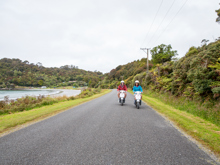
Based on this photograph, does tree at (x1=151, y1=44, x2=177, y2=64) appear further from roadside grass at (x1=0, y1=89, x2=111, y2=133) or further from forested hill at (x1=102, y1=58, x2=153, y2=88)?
roadside grass at (x1=0, y1=89, x2=111, y2=133)

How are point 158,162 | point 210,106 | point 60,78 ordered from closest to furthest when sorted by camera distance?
point 158,162
point 210,106
point 60,78

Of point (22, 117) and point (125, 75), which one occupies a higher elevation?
point (125, 75)

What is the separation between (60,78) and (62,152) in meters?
131

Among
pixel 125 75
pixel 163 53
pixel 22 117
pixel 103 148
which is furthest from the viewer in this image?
pixel 125 75

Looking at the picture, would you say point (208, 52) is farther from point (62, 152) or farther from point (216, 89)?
point (62, 152)

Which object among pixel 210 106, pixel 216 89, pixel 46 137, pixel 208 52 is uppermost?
pixel 208 52

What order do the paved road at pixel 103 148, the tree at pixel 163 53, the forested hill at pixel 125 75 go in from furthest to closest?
1. the forested hill at pixel 125 75
2. the tree at pixel 163 53
3. the paved road at pixel 103 148

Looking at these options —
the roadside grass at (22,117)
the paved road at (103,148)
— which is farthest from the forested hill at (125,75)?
the paved road at (103,148)

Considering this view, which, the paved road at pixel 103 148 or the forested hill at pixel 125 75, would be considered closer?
the paved road at pixel 103 148

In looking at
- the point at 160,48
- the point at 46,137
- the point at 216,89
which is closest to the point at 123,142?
the point at 46,137

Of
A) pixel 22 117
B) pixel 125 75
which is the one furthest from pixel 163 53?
pixel 125 75

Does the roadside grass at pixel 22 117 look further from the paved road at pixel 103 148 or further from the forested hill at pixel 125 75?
the forested hill at pixel 125 75

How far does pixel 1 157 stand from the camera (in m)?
2.95

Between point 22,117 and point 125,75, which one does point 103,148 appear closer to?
point 22,117
